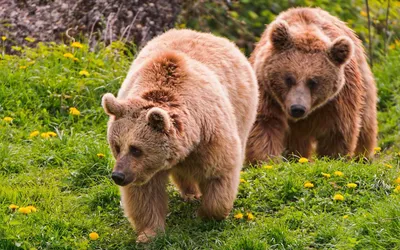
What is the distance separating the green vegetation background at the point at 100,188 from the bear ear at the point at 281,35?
1335 mm

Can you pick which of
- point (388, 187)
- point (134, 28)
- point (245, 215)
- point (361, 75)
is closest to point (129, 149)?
point (245, 215)

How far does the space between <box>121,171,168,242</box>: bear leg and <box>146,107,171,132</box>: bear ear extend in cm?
56

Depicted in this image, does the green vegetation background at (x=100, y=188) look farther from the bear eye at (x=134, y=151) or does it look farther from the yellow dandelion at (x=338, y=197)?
the bear eye at (x=134, y=151)

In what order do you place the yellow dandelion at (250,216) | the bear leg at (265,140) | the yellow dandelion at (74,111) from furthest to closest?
the yellow dandelion at (74,111) → the bear leg at (265,140) → the yellow dandelion at (250,216)

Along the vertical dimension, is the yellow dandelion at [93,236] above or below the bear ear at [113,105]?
below

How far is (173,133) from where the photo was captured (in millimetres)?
5926

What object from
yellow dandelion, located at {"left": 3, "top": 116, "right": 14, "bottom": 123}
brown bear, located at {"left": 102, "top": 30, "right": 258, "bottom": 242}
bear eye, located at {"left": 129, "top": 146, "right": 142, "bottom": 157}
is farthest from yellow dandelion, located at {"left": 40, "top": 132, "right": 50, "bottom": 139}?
bear eye, located at {"left": 129, "top": 146, "right": 142, "bottom": 157}

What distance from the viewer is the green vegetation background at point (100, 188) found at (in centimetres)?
610

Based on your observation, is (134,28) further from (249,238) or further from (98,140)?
(249,238)

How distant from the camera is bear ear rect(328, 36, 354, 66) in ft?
26.2

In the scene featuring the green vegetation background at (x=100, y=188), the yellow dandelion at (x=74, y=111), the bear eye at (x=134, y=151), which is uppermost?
the bear eye at (x=134, y=151)

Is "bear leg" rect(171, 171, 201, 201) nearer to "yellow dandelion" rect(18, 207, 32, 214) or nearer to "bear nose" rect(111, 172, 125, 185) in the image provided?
"bear nose" rect(111, 172, 125, 185)

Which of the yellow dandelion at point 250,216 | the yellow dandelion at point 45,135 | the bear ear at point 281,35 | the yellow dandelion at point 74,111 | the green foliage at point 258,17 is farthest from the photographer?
the green foliage at point 258,17

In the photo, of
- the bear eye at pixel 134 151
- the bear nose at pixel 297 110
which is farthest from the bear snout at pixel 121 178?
the bear nose at pixel 297 110
